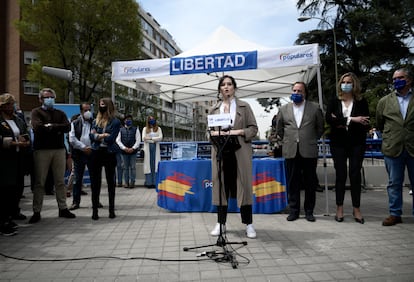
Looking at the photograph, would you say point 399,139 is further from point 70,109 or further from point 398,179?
point 70,109

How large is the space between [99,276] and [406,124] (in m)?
4.34

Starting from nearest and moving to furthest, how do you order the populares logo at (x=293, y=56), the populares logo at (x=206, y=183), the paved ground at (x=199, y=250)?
the paved ground at (x=199, y=250), the populares logo at (x=206, y=183), the populares logo at (x=293, y=56)

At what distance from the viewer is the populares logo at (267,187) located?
17.5 feet

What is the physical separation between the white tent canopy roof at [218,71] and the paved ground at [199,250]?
114 inches

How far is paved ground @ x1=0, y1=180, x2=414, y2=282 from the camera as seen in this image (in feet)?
9.41

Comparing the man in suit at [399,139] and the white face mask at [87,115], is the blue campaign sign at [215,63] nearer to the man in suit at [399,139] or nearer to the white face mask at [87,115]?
the white face mask at [87,115]

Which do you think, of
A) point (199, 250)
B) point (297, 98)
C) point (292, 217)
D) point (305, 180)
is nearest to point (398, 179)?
point (305, 180)

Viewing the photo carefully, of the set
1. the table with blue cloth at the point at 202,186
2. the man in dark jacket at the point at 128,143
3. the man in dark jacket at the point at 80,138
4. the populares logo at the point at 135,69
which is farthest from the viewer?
the man in dark jacket at the point at 128,143

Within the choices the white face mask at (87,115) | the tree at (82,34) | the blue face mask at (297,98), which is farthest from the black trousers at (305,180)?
the tree at (82,34)

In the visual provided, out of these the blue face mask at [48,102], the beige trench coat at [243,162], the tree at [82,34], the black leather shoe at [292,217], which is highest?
the tree at [82,34]

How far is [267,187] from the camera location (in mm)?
5387

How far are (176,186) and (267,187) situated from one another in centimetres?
160

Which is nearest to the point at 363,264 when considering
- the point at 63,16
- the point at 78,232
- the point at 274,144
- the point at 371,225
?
the point at 371,225

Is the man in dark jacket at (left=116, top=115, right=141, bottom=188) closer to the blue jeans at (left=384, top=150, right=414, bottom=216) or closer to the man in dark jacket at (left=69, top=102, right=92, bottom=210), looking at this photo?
the man in dark jacket at (left=69, top=102, right=92, bottom=210)
